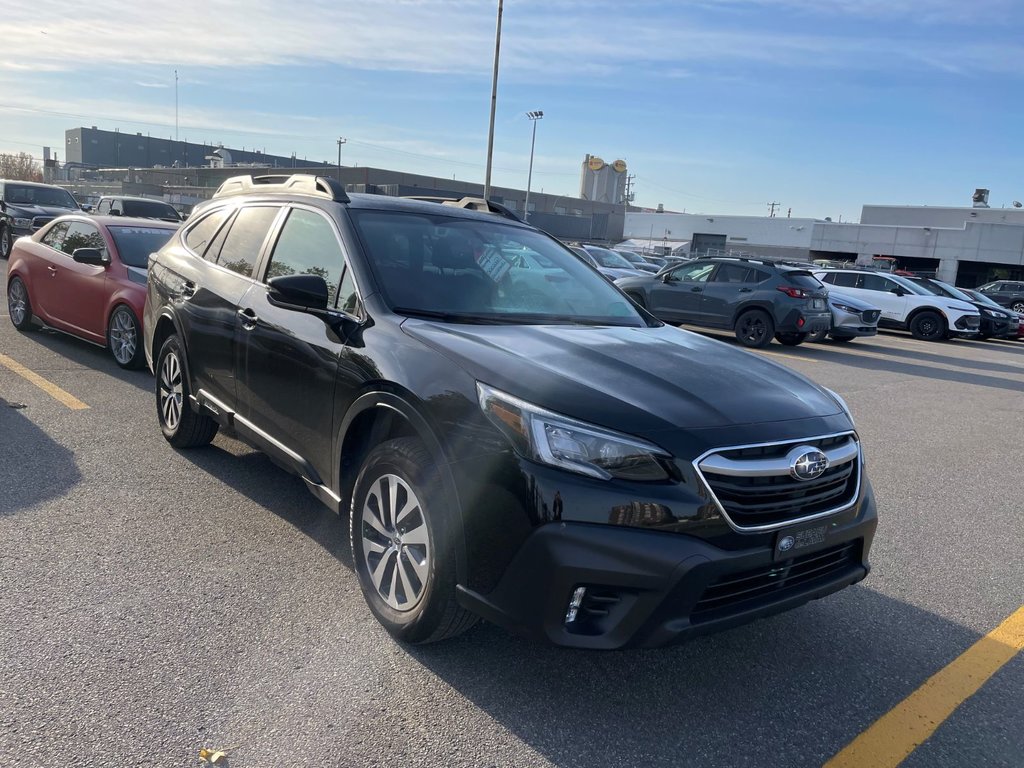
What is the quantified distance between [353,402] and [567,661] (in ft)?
4.54

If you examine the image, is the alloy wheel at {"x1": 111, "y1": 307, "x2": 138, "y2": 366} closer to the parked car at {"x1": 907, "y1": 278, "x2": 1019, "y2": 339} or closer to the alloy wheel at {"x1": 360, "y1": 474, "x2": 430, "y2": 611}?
the alloy wheel at {"x1": 360, "y1": 474, "x2": 430, "y2": 611}

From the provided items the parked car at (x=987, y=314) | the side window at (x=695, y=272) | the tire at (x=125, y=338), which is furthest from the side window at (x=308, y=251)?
the parked car at (x=987, y=314)

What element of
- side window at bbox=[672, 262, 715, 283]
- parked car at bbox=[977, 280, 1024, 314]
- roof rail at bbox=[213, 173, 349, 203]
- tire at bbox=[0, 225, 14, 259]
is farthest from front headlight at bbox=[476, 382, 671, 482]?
parked car at bbox=[977, 280, 1024, 314]

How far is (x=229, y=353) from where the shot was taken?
4570mm

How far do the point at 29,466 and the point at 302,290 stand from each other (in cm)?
265

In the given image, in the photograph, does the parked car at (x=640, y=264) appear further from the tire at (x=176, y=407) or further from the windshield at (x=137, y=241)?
the tire at (x=176, y=407)

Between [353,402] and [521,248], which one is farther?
[521,248]

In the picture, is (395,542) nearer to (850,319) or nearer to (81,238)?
(81,238)

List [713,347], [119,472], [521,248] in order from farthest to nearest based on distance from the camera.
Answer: [119,472], [521,248], [713,347]

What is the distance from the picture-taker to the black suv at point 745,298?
15102 mm

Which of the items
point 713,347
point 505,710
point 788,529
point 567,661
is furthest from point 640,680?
point 713,347

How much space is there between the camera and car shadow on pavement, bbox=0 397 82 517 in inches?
179

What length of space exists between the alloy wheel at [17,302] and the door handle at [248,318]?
21.3 feet

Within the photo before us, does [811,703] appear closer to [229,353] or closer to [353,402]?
[353,402]
